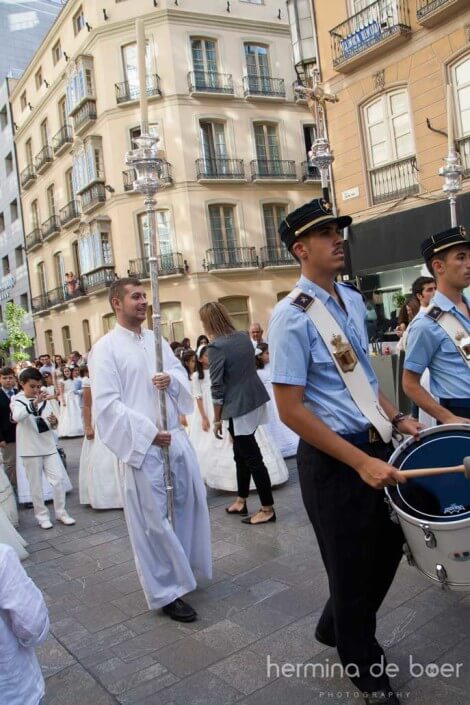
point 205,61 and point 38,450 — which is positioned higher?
point 205,61

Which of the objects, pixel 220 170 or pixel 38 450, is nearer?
pixel 38 450

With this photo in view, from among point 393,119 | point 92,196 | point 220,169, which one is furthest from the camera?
point 92,196

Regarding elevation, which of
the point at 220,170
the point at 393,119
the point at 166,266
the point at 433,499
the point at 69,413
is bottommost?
the point at 69,413

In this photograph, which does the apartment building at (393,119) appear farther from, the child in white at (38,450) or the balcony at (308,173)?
the balcony at (308,173)

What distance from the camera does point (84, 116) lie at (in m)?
26.8

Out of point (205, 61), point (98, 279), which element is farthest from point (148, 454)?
point (205, 61)

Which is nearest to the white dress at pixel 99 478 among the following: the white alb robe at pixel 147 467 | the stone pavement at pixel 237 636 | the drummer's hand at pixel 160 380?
the stone pavement at pixel 237 636

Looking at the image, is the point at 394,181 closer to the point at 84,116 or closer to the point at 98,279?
the point at 98,279

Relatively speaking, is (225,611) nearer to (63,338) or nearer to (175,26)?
(175,26)

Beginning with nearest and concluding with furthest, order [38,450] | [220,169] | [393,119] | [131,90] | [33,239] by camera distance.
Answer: [38,450]
[393,119]
[131,90]
[220,169]
[33,239]

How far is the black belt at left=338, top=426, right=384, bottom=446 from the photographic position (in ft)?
8.57

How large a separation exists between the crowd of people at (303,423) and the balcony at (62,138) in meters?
25.7

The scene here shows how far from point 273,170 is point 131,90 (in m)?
6.87

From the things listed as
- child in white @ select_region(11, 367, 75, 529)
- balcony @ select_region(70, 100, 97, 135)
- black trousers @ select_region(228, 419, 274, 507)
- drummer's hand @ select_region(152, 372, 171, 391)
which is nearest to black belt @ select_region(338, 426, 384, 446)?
drummer's hand @ select_region(152, 372, 171, 391)
